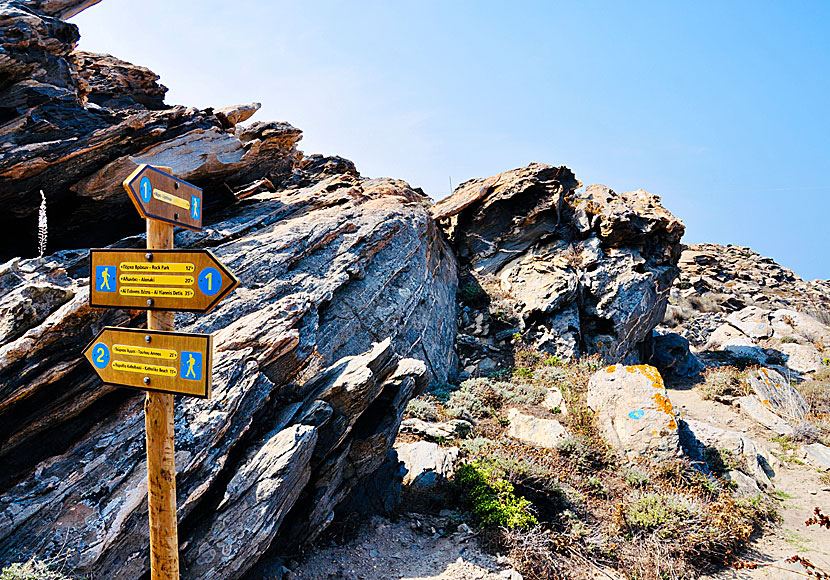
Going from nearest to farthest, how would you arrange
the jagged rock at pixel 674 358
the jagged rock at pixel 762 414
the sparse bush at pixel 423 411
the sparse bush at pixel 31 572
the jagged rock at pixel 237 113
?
the sparse bush at pixel 31 572 < the sparse bush at pixel 423 411 < the jagged rock at pixel 762 414 < the jagged rock at pixel 237 113 < the jagged rock at pixel 674 358

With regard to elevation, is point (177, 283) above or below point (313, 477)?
above

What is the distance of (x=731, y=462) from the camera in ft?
35.5

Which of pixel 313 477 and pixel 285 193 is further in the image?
pixel 285 193

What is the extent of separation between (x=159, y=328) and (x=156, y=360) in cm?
32

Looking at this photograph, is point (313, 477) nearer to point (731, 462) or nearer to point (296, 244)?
point (296, 244)

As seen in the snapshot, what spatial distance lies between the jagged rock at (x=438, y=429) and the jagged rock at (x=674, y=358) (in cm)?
1322

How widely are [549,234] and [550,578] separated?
50.8 ft

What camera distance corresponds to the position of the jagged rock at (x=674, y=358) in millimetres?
19859

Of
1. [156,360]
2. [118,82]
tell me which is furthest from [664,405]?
[118,82]

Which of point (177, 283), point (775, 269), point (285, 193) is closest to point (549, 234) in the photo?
point (285, 193)

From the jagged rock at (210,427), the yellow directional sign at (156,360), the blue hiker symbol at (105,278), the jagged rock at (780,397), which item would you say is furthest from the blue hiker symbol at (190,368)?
the jagged rock at (780,397)

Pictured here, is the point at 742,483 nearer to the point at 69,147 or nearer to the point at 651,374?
the point at 651,374

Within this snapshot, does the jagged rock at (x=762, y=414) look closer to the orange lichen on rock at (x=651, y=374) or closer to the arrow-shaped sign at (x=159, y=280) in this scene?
the orange lichen on rock at (x=651, y=374)

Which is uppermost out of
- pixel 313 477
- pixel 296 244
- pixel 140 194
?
pixel 140 194
